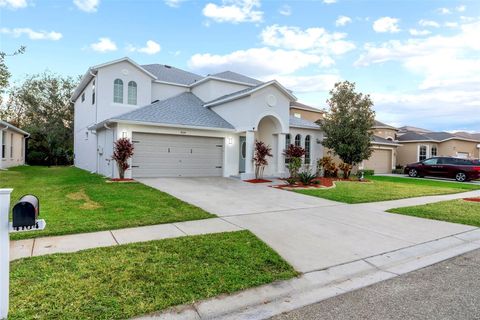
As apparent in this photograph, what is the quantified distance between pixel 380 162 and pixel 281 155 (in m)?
14.6

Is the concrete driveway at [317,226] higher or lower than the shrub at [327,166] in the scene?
lower

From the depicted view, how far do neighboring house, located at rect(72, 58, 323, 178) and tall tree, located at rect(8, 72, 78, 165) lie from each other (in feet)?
38.8

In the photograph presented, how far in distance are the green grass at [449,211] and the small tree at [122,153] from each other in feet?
36.1

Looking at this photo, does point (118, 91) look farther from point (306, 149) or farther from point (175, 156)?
point (306, 149)

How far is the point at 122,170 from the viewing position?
13.8 metres

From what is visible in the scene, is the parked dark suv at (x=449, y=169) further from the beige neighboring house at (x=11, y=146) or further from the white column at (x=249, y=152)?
the beige neighboring house at (x=11, y=146)

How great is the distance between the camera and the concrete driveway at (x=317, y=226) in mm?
5312

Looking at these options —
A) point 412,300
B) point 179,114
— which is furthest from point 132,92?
point 412,300

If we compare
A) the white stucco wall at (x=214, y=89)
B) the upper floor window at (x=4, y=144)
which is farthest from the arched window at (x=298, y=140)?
the upper floor window at (x=4, y=144)

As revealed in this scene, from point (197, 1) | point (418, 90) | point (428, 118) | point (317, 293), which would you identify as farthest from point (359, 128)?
point (428, 118)

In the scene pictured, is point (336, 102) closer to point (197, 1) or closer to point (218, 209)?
point (197, 1)

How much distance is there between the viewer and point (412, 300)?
365 centimetres

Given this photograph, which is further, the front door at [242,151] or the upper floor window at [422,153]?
the upper floor window at [422,153]

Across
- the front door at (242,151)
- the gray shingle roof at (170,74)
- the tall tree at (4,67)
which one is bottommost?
the front door at (242,151)
